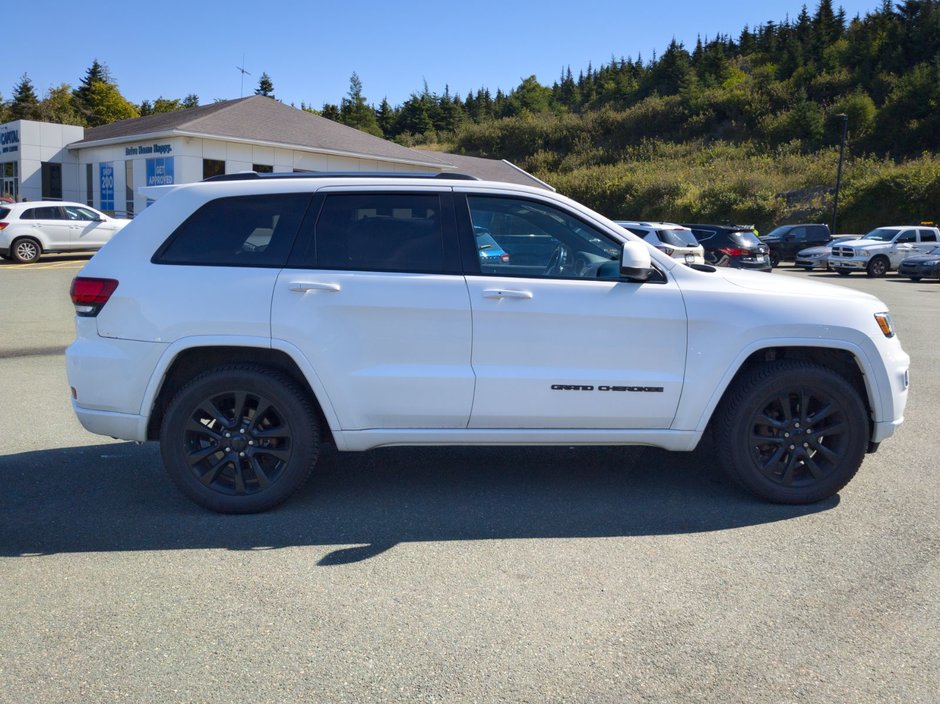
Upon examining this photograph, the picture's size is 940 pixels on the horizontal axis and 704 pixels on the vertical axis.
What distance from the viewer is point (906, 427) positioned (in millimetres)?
7180

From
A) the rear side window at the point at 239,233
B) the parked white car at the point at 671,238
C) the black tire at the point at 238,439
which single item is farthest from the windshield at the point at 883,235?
the black tire at the point at 238,439

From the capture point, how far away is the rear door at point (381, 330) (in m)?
4.83

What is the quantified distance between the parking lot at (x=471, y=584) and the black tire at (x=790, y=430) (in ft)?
0.56

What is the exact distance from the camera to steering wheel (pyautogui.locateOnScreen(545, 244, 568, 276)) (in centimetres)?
506

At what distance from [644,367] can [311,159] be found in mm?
29988

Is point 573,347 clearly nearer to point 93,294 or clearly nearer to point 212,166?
point 93,294

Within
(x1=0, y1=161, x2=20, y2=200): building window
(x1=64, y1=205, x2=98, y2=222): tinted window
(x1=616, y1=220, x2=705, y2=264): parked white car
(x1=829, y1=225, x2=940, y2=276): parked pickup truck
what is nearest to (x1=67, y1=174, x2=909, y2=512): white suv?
(x1=616, y1=220, x2=705, y2=264): parked white car

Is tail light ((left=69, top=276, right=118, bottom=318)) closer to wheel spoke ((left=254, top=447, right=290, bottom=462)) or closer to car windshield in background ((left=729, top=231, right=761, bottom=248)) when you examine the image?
wheel spoke ((left=254, top=447, right=290, bottom=462))

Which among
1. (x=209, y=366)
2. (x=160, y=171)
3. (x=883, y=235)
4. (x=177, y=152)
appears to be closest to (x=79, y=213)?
(x=177, y=152)

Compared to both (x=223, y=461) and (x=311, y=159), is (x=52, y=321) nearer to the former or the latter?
(x=223, y=461)

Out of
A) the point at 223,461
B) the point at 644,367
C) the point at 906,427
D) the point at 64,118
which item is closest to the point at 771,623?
the point at 644,367

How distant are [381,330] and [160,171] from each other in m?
29.2

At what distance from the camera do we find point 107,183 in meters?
35.1

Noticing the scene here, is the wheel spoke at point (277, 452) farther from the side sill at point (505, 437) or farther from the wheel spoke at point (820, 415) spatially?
the wheel spoke at point (820, 415)
